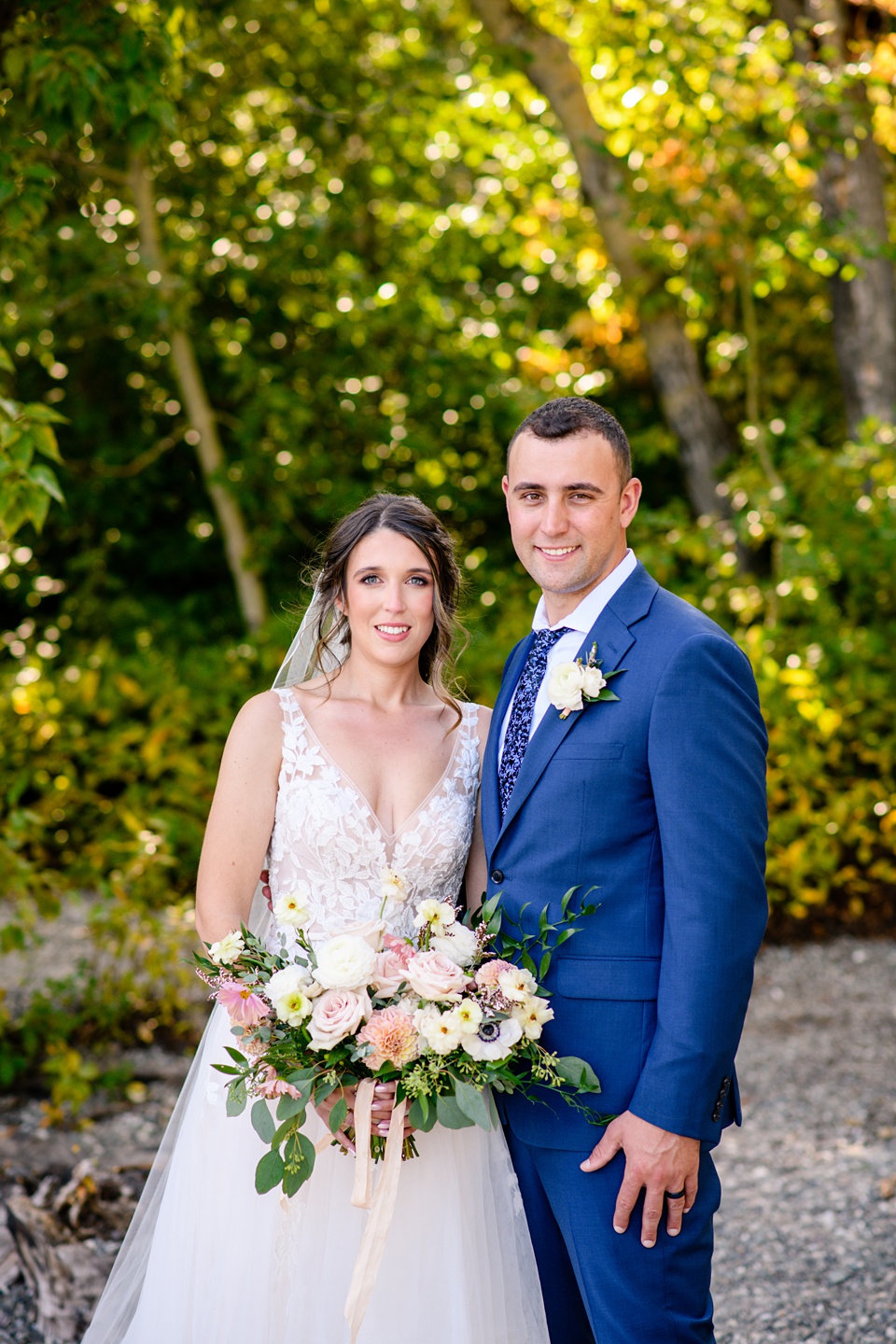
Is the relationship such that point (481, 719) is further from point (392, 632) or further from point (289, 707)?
point (289, 707)

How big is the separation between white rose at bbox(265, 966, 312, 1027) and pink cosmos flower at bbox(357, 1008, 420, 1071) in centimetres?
12

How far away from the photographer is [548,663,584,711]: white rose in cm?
233

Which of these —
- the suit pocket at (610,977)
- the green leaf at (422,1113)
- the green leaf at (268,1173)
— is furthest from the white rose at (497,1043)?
the green leaf at (268,1173)

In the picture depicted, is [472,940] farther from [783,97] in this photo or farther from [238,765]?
[783,97]

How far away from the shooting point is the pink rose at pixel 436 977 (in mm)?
2104

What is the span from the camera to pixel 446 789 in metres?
2.78

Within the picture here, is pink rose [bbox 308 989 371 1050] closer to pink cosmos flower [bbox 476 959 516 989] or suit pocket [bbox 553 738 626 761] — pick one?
pink cosmos flower [bbox 476 959 516 989]

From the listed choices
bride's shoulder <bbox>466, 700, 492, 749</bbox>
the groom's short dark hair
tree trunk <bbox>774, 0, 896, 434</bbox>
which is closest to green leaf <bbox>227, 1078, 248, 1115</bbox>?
bride's shoulder <bbox>466, 700, 492, 749</bbox>

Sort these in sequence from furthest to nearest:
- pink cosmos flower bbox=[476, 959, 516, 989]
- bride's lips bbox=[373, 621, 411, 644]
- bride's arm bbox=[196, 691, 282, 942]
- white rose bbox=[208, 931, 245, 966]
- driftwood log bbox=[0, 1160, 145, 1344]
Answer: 1. driftwood log bbox=[0, 1160, 145, 1344]
2. bride's lips bbox=[373, 621, 411, 644]
3. bride's arm bbox=[196, 691, 282, 942]
4. white rose bbox=[208, 931, 245, 966]
5. pink cosmos flower bbox=[476, 959, 516, 989]

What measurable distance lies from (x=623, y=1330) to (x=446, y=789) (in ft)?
3.87

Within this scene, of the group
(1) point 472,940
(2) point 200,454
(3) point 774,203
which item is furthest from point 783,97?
(1) point 472,940

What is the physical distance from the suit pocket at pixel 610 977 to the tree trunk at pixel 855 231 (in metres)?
5.01

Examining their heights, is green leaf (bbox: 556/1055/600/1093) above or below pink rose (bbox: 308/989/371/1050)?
below

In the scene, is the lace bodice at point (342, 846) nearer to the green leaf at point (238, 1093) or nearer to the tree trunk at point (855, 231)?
the green leaf at point (238, 1093)
